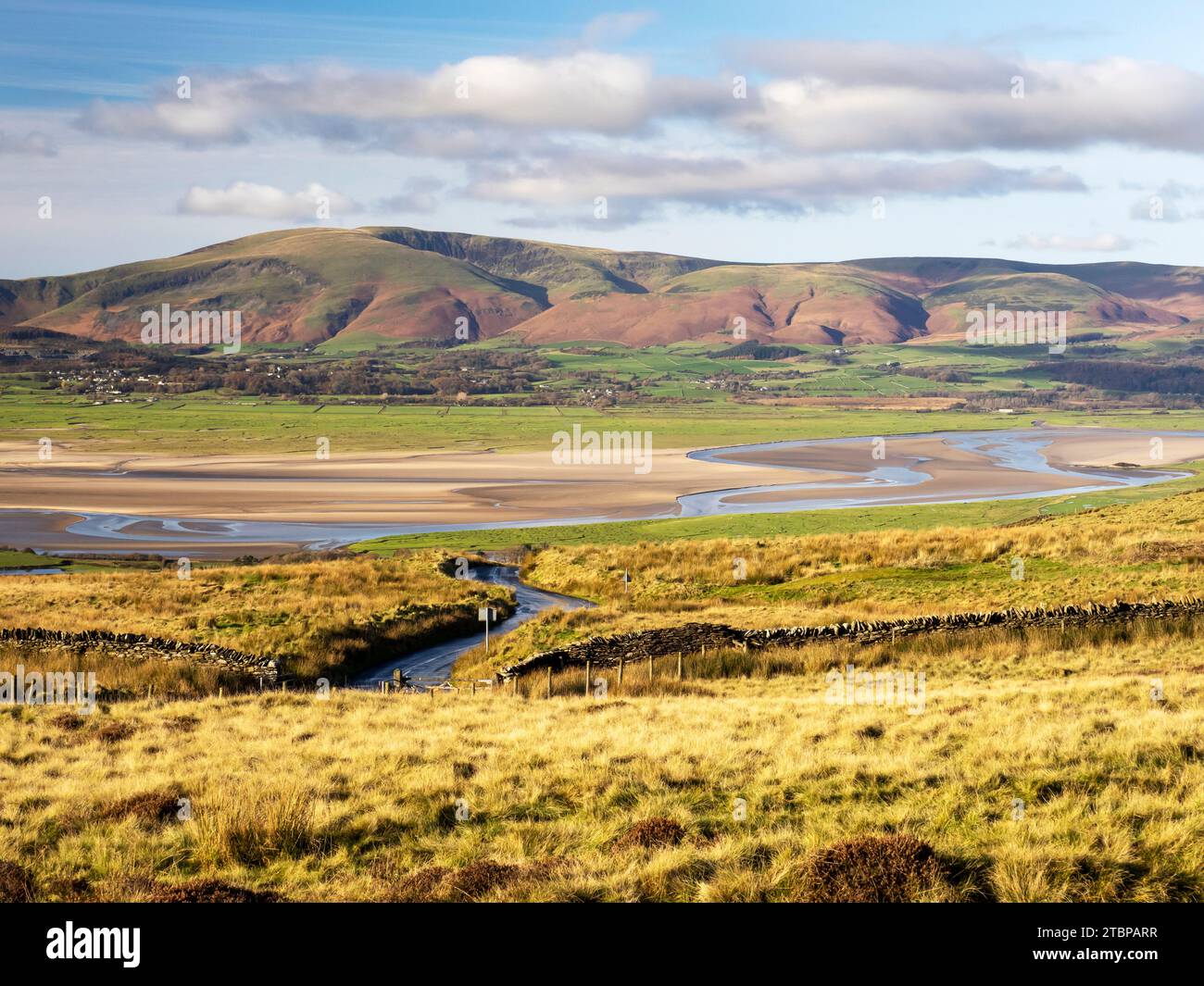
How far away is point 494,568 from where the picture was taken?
60875 mm

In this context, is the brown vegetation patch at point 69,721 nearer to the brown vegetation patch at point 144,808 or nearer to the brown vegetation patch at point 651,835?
the brown vegetation patch at point 144,808

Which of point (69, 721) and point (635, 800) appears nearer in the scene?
point (635, 800)

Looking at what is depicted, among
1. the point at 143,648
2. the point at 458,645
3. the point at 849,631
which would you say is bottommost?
the point at 458,645

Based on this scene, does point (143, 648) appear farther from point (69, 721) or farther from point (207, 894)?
point (207, 894)

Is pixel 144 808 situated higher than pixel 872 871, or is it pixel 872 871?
pixel 872 871

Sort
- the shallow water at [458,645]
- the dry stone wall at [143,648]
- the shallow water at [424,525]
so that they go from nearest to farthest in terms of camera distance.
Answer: the dry stone wall at [143,648], the shallow water at [458,645], the shallow water at [424,525]

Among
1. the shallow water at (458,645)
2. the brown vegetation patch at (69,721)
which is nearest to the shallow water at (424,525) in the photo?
the shallow water at (458,645)

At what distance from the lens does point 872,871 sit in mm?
10367

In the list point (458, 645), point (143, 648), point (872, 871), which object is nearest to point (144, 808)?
point (872, 871)

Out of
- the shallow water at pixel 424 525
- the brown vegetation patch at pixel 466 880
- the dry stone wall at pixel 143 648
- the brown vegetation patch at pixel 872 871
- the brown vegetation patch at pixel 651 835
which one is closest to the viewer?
the brown vegetation patch at pixel 872 871

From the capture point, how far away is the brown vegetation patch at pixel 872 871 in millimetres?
10078
